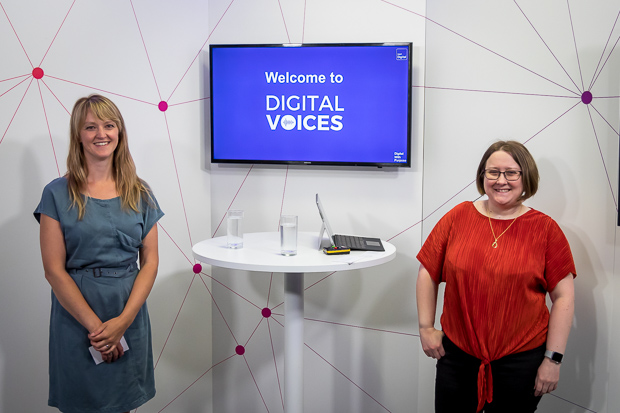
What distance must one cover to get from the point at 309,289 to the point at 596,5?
1.87 m

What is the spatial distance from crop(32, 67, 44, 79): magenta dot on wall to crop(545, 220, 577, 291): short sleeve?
2144 mm

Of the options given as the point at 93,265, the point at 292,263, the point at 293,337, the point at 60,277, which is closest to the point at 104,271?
the point at 93,265

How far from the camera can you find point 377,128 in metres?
2.77

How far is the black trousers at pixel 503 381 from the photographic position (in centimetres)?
196

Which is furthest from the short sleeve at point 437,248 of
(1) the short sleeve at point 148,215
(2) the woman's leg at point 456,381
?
(1) the short sleeve at point 148,215

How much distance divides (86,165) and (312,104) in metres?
1.21

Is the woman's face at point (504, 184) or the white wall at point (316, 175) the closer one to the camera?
the woman's face at point (504, 184)

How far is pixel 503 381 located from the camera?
77.3 inches

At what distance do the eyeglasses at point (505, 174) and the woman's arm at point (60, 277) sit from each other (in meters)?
1.46

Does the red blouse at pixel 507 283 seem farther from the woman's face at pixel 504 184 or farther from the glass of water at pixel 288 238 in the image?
the glass of water at pixel 288 238

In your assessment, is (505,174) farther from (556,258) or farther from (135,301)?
(135,301)

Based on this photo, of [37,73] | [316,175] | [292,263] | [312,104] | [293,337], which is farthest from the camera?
[316,175]

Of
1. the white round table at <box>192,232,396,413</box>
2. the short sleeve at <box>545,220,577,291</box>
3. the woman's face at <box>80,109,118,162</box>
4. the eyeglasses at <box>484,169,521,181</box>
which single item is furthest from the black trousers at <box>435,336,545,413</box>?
the woman's face at <box>80,109,118,162</box>

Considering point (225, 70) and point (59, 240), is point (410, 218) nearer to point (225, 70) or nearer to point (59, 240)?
point (225, 70)
